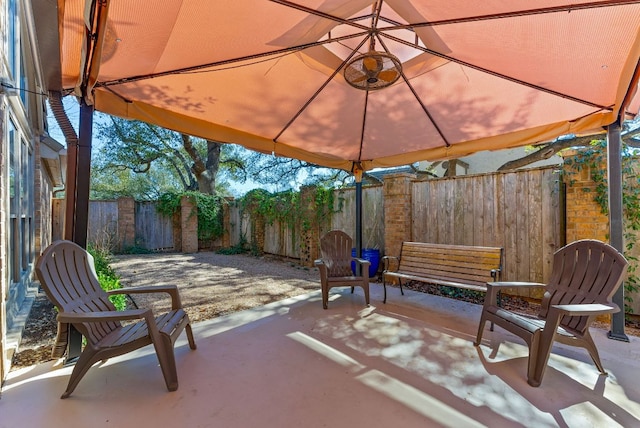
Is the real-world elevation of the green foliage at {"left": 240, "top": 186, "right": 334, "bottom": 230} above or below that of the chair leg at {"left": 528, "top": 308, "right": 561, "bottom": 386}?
above

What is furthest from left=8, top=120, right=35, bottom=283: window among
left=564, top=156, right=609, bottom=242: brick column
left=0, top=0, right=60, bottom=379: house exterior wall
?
left=564, top=156, right=609, bottom=242: brick column

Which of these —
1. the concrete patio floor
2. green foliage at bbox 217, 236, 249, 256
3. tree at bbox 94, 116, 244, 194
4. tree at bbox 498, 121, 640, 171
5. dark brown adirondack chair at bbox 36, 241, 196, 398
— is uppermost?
tree at bbox 94, 116, 244, 194

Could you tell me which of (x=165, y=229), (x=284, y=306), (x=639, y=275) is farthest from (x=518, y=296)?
(x=165, y=229)

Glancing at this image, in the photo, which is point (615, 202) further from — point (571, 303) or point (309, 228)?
point (309, 228)

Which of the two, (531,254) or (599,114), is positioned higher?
(599,114)

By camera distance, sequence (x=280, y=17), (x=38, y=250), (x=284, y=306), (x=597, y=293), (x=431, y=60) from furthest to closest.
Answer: (x=38, y=250) < (x=284, y=306) < (x=431, y=60) < (x=597, y=293) < (x=280, y=17)

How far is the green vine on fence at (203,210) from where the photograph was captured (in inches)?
433

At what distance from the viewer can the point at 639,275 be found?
3.45m

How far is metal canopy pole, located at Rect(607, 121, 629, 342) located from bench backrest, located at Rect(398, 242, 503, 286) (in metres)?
1.04

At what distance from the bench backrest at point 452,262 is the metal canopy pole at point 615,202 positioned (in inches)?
41.0

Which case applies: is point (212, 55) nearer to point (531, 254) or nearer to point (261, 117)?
point (261, 117)

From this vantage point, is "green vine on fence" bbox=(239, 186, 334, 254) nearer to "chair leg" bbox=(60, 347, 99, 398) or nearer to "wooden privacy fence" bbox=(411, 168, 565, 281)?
"wooden privacy fence" bbox=(411, 168, 565, 281)

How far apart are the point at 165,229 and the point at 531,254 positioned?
1107 cm

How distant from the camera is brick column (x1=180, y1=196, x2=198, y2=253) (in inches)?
428
